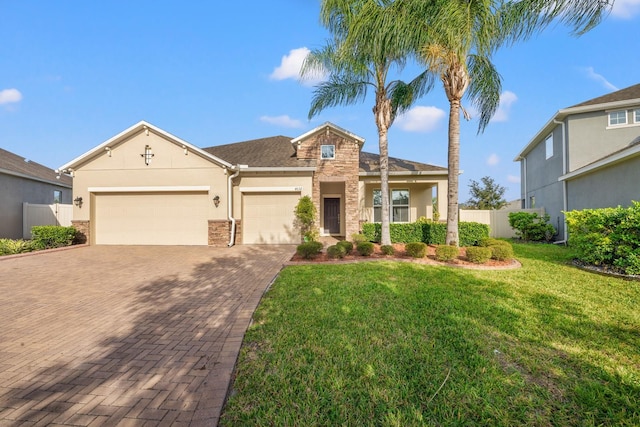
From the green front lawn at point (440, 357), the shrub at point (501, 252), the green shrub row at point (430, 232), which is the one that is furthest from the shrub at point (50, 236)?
the shrub at point (501, 252)

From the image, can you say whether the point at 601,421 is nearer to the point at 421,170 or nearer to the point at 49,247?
the point at 421,170

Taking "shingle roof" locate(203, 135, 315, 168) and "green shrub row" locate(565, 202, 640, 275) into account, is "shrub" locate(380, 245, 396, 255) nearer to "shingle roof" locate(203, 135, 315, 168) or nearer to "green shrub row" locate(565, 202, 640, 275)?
"green shrub row" locate(565, 202, 640, 275)

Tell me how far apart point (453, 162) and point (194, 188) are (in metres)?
10.5

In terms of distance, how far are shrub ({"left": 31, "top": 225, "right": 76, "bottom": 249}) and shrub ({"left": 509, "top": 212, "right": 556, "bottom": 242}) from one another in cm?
2154

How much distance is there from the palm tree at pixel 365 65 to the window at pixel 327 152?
6.36 feet

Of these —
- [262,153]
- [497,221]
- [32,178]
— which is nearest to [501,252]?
[497,221]

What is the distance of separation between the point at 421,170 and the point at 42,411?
1451 centimetres

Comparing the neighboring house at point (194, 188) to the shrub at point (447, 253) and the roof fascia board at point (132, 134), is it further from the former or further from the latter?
the shrub at point (447, 253)

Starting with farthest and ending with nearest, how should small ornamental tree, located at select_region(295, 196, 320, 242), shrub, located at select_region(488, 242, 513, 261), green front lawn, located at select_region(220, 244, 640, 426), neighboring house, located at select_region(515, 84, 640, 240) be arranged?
small ornamental tree, located at select_region(295, 196, 320, 242), neighboring house, located at select_region(515, 84, 640, 240), shrub, located at select_region(488, 242, 513, 261), green front lawn, located at select_region(220, 244, 640, 426)

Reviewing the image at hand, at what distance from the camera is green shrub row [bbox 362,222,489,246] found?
10750 millimetres

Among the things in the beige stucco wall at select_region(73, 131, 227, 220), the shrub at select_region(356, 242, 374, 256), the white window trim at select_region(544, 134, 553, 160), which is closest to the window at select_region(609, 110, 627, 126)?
the white window trim at select_region(544, 134, 553, 160)

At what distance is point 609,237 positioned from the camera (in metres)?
6.86

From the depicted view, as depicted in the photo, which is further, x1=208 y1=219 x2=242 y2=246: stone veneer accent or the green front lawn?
x1=208 y1=219 x2=242 y2=246: stone veneer accent

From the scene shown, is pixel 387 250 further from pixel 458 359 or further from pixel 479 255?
pixel 458 359
